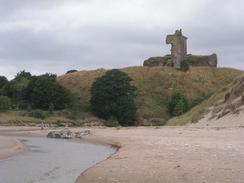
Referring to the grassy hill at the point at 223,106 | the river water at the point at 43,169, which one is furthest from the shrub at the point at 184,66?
the river water at the point at 43,169

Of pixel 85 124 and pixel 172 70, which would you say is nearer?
pixel 85 124

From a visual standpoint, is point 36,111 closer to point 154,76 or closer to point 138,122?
point 138,122

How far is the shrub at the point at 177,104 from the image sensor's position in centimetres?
9894

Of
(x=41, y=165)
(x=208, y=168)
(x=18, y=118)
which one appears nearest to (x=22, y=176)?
(x=41, y=165)

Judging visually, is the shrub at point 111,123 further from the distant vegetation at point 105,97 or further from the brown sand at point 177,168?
the brown sand at point 177,168

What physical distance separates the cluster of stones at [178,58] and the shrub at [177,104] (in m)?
19.6

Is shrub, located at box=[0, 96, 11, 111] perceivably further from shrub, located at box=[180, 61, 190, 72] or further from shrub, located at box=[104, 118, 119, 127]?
shrub, located at box=[180, 61, 190, 72]

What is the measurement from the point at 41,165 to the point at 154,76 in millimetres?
95632

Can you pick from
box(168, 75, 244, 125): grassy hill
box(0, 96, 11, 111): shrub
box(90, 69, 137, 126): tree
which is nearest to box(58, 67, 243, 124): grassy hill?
box(90, 69, 137, 126): tree

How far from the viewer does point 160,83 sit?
118 m

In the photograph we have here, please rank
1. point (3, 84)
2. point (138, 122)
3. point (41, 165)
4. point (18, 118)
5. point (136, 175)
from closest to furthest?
point (136, 175), point (41, 165), point (18, 118), point (138, 122), point (3, 84)

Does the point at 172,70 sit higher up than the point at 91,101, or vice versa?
the point at 172,70

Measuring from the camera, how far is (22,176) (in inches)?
850

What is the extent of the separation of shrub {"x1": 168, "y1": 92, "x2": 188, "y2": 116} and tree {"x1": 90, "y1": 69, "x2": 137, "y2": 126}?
8.69 m
